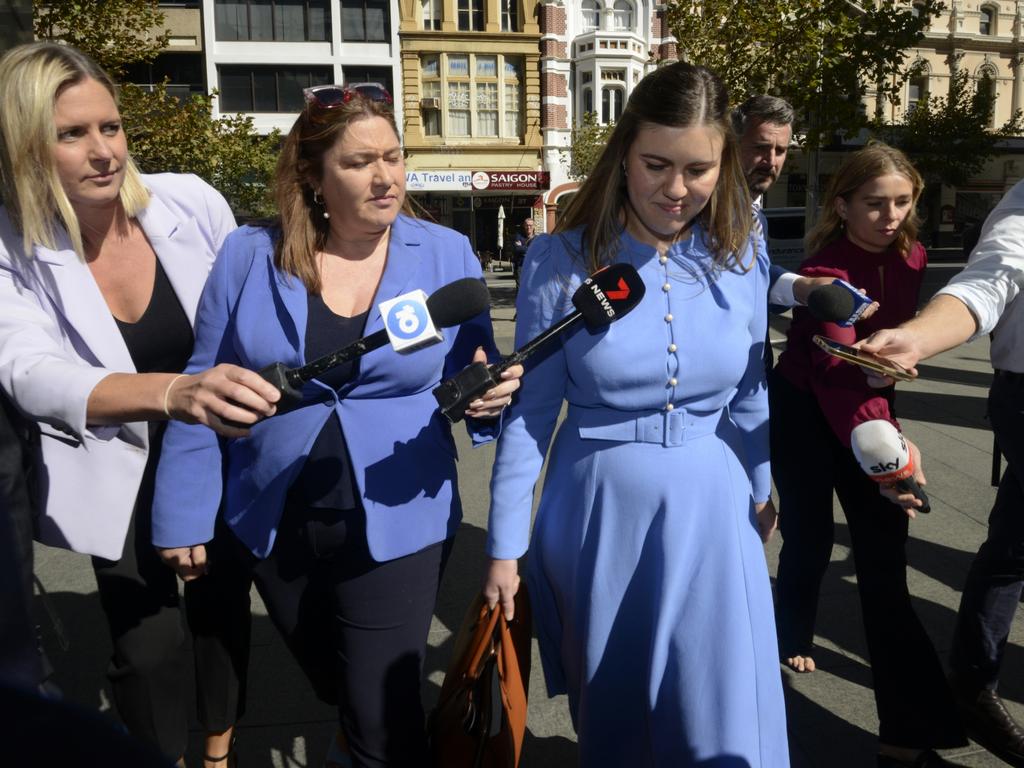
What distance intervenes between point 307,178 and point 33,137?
659 mm

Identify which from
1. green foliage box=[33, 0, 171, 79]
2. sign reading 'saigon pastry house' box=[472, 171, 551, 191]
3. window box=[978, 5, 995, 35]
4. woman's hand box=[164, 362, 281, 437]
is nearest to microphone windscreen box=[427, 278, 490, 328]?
woman's hand box=[164, 362, 281, 437]

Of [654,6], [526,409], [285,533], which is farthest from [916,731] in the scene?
[654,6]

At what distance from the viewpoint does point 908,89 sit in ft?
134

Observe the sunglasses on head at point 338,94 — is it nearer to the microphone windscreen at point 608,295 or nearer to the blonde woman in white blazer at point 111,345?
the blonde woman in white blazer at point 111,345

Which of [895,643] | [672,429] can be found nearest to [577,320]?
[672,429]

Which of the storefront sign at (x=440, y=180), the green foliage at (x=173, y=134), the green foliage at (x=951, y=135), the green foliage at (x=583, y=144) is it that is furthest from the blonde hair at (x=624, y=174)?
→ the green foliage at (x=951, y=135)

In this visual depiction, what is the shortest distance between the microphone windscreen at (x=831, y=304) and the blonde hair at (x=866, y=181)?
85 cm

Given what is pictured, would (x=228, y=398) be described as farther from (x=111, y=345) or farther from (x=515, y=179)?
(x=515, y=179)

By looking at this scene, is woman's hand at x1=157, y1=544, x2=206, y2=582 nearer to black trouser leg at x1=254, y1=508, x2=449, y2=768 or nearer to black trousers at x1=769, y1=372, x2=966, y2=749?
black trouser leg at x1=254, y1=508, x2=449, y2=768

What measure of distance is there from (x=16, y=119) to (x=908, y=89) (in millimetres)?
45110

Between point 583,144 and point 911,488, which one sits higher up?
point 583,144

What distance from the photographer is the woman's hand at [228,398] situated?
169 centimetres

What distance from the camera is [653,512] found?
220 cm

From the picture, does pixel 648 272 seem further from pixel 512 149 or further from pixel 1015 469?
pixel 512 149
